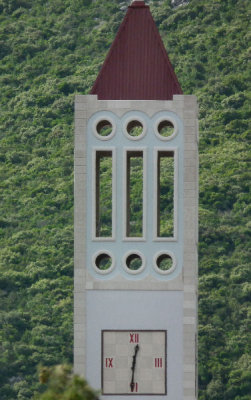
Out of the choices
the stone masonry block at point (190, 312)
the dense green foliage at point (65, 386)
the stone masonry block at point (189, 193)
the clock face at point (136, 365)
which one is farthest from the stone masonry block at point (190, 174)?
the dense green foliage at point (65, 386)

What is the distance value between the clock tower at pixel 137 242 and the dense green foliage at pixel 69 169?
132ft

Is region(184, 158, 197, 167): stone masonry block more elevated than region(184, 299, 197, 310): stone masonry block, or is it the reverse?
region(184, 158, 197, 167): stone masonry block

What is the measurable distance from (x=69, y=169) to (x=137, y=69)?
5493 cm

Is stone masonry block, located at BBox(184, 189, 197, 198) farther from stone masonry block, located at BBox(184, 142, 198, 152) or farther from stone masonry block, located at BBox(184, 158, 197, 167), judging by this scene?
stone masonry block, located at BBox(184, 142, 198, 152)

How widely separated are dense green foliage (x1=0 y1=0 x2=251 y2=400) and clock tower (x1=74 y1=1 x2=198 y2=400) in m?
40.2

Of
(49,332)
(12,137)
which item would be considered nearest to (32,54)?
(12,137)

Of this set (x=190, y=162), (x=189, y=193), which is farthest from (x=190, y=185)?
(x=190, y=162)

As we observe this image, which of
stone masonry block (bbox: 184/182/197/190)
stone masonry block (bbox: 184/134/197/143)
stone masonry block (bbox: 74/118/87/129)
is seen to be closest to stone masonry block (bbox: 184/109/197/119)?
stone masonry block (bbox: 184/134/197/143)

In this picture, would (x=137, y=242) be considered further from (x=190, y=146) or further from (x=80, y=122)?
(x=80, y=122)

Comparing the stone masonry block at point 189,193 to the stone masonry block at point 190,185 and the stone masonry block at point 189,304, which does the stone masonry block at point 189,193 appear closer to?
the stone masonry block at point 190,185

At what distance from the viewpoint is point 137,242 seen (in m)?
46.2

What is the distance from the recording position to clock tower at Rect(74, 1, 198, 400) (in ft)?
150

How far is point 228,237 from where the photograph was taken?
314 feet

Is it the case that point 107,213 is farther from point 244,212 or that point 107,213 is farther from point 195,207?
point 195,207
